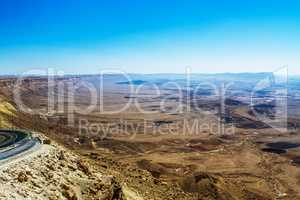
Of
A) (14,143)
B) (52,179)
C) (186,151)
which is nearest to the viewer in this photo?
(52,179)

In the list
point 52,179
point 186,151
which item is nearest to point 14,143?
point 52,179

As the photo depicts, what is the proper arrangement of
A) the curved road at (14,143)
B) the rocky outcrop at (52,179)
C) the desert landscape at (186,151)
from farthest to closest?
the desert landscape at (186,151) < the curved road at (14,143) < the rocky outcrop at (52,179)

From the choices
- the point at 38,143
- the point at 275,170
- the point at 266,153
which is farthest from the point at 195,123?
the point at 38,143

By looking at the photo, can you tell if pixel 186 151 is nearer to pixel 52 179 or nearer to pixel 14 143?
pixel 14 143

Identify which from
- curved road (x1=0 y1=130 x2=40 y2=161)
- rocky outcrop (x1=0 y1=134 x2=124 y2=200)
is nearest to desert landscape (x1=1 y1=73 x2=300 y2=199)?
rocky outcrop (x1=0 y1=134 x2=124 y2=200)

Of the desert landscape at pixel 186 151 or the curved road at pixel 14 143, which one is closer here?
the curved road at pixel 14 143

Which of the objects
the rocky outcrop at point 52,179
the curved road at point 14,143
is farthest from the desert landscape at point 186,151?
the curved road at point 14,143

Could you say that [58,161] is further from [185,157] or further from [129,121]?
[129,121]

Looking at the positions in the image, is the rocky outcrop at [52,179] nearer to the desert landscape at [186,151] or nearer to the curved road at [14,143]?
the curved road at [14,143]
